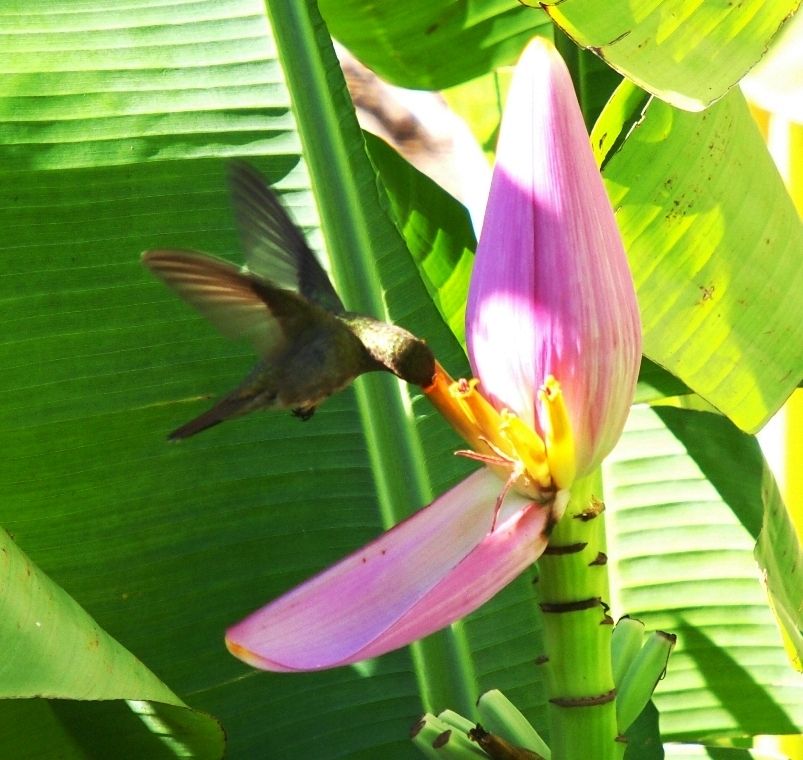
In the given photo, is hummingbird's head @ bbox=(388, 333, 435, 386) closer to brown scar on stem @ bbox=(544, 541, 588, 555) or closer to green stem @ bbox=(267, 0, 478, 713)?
brown scar on stem @ bbox=(544, 541, 588, 555)

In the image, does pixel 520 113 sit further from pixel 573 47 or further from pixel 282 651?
pixel 573 47

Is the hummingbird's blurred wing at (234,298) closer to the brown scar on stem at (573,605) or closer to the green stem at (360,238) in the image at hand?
the brown scar on stem at (573,605)

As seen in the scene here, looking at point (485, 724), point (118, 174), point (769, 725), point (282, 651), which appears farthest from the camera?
point (769, 725)

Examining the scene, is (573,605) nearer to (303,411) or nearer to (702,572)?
(303,411)

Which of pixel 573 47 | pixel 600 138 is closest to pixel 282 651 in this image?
pixel 600 138

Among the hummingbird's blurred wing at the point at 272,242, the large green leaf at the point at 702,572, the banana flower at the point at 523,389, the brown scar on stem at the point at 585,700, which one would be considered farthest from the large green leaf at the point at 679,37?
the large green leaf at the point at 702,572

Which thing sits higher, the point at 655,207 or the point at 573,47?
the point at 573,47
